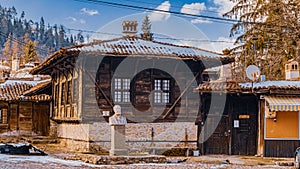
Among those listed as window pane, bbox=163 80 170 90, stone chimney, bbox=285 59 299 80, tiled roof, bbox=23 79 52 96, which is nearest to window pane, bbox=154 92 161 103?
window pane, bbox=163 80 170 90

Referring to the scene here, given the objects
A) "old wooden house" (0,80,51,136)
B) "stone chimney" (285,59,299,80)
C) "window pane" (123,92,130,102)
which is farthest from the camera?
"old wooden house" (0,80,51,136)

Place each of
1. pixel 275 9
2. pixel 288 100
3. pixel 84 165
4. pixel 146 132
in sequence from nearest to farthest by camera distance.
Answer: pixel 84 165 → pixel 288 100 → pixel 146 132 → pixel 275 9

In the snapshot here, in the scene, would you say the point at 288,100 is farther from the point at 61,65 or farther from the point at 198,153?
the point at 61,65

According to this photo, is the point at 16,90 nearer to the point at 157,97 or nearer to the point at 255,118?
the point at 157,97

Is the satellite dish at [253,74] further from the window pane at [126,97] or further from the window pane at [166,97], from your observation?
the window pane at [126,97]

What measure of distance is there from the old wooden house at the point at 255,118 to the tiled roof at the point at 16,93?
11.1 meters

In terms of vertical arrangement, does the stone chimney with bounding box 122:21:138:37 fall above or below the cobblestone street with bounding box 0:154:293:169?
above

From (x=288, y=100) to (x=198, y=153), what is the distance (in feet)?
14.5

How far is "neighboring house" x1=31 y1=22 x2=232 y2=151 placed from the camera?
796 inches

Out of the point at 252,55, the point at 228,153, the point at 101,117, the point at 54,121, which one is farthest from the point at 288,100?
the point at 252,55

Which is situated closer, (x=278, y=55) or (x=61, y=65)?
(x=61, y=65)

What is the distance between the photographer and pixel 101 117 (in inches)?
802

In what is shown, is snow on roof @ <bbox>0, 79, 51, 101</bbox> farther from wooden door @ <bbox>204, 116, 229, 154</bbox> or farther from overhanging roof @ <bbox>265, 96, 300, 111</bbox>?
overhanging roof @ <bbox>265, 96, 300, 111</bbox>

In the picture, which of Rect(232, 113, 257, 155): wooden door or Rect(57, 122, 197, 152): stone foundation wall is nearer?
Rect(57, 122, 197, 152): stone foundation wall
